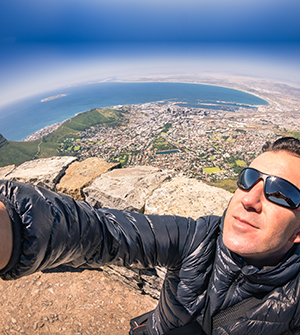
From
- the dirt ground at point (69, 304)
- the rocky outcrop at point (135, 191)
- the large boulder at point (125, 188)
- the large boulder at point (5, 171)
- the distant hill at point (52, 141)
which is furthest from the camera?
the distant hill at point (52, 141)

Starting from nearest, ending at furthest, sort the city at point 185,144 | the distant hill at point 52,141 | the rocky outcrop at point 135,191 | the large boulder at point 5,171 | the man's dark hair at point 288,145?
the man's dark hair at point 288,145 → the rocky outcrop at point 135,191 → the large boulder at point 5,171 → the distant hill at point 52,141 → the city at point 185,144

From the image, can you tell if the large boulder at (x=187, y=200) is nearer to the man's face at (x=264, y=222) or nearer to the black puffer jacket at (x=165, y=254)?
the black puffer jacket at (x=165, y=254)

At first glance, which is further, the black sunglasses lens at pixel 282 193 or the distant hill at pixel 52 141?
the distant hill at pixel 52 141

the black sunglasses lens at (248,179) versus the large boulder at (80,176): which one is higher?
the black sunglasses lens at (248,179)

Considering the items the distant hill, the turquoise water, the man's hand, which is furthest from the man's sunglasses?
the turquoise water

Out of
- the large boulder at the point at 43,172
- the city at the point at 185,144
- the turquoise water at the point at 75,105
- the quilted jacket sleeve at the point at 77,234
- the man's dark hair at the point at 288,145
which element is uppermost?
the turquoise water at the point at 75,105

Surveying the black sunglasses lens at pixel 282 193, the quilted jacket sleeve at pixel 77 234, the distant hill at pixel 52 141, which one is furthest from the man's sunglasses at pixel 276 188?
the distant hill at pixel 52 141

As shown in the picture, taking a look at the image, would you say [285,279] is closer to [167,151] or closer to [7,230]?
[7,230]
